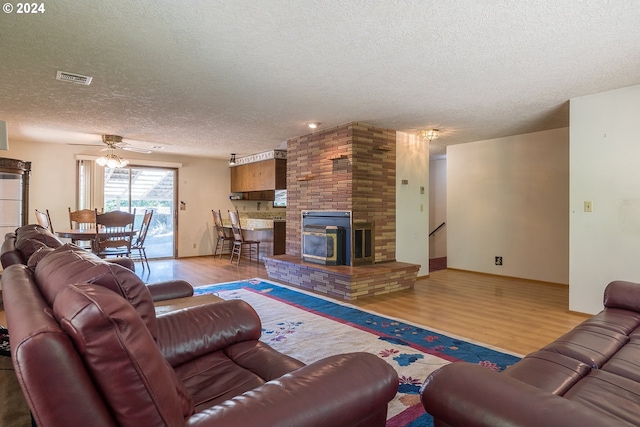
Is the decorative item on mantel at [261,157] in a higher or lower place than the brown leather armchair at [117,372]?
higher

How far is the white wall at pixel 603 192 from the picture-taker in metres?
3.36

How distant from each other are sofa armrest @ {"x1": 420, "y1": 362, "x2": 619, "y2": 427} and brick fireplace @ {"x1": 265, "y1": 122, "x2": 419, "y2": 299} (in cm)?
309

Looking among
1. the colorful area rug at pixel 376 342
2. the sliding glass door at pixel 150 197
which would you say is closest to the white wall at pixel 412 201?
the colorful area rug at pixel 376 342

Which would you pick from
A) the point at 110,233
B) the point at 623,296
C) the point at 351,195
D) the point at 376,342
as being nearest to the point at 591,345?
the point at 623,296

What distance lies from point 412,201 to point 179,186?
17.2 feet

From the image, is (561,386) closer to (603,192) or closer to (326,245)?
(603,192)

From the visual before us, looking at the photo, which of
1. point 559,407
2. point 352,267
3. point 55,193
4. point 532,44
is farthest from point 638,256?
point 55,193

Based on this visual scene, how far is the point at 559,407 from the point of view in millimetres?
878

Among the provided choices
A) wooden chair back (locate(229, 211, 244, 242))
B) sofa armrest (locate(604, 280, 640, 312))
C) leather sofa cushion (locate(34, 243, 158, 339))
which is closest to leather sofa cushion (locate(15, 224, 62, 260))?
leather sofa cushion (locate(34, 243, 158, 339))

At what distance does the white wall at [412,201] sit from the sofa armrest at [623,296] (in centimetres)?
308

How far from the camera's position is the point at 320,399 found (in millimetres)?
912

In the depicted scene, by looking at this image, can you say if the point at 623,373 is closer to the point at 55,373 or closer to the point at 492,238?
the point at 55,373

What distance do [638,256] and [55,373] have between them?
447 cm

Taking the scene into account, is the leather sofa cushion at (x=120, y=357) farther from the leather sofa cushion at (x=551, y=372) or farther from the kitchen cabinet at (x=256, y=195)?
the kitchen cabinet at (x=256, y=195)
